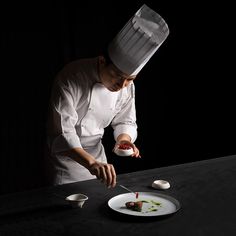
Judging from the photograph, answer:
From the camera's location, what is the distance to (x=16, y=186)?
3799mm

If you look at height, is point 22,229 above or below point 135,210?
below

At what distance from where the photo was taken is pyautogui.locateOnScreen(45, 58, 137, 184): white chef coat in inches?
83.7

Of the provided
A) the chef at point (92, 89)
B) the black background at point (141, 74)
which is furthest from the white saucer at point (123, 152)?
the black background at point (141, 74)

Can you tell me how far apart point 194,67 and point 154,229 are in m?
2.39

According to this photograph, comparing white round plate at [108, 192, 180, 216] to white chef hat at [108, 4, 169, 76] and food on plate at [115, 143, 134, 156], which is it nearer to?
food on plate at [115, 143, 134, 156]

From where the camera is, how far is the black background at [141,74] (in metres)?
3.50

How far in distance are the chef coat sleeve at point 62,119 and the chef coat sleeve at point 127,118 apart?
1.50ft

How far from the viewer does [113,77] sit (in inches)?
84.4

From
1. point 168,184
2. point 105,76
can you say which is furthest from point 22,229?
point 105,76

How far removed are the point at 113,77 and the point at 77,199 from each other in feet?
2.22

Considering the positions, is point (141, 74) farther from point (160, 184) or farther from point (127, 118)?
point (160, 184)

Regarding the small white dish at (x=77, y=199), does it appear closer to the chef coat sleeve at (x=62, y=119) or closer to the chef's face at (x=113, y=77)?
the chef coat sleeve at (x=62, y=119)

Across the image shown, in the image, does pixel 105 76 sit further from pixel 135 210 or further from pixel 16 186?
pixel 16 186

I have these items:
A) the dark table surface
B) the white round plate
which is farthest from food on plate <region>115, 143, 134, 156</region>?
the white round plate
